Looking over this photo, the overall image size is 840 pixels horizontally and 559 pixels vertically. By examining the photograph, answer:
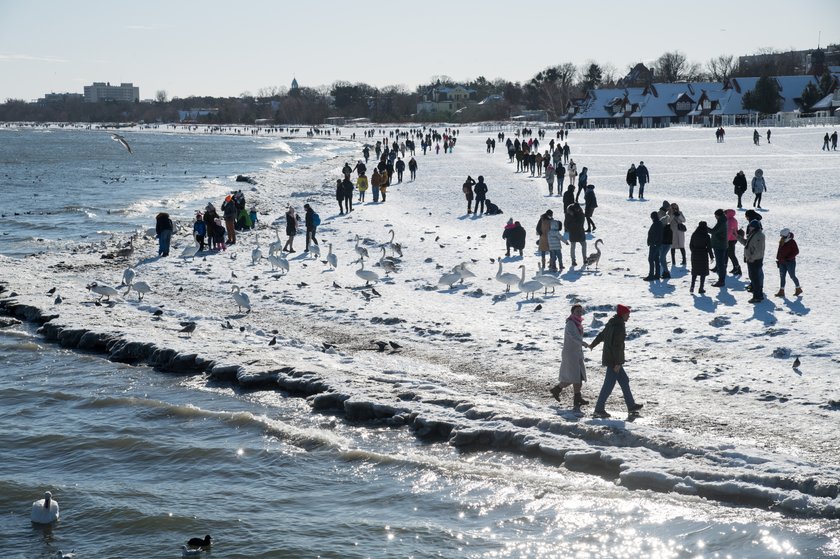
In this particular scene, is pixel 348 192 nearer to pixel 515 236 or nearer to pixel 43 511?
pixel 515 236

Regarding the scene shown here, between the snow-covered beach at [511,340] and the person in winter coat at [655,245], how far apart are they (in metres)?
0.38

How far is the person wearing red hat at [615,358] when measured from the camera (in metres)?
9.91

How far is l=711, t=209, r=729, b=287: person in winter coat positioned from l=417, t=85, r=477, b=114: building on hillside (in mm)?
176200

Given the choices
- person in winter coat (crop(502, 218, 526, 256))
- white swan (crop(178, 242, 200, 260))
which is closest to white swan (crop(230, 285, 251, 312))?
person in winter coat (crop(502, 218, 526, 256))

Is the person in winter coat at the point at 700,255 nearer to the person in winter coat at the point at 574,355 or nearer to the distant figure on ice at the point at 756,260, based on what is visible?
the distant figure on ice at the point at 756,260

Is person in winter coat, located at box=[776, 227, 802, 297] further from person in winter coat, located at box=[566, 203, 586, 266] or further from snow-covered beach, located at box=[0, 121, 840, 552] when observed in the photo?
person in winter coat, located at box=[566, 203, 586, 266]

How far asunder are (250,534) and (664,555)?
145 inches

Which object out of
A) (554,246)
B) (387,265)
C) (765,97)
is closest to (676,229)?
(554,246)

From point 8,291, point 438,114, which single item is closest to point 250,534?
point 8,291

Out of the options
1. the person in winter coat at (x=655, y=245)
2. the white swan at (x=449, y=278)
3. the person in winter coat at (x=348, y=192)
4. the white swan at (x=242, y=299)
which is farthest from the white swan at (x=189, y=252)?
the person in winter coat at (x=655, y=245)

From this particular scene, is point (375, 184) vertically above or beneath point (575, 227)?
above

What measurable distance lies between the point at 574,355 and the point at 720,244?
6.61 metres

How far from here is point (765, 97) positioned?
8638cm

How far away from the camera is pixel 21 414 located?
1182cm
